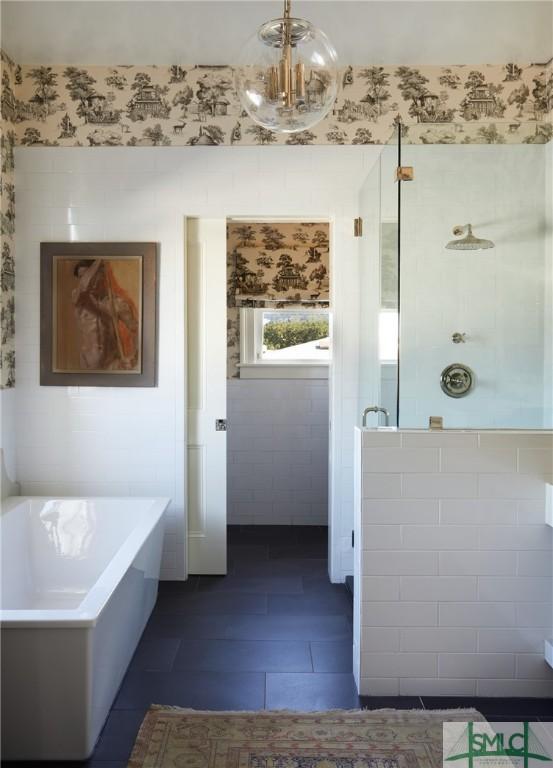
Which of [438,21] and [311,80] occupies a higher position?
[438,21]

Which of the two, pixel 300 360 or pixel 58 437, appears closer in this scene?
pixel 58 437

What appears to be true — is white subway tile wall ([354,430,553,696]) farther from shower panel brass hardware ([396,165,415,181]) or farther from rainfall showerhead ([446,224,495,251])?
shower panel brass hardware ([396,165,415,181])

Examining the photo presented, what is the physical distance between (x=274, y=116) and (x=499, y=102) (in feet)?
8.72

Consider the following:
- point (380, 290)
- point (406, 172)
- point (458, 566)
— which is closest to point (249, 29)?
point (406, 172)

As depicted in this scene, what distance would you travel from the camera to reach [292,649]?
2.93 m

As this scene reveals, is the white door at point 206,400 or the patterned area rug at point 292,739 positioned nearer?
the patterned area rug at point 292,739

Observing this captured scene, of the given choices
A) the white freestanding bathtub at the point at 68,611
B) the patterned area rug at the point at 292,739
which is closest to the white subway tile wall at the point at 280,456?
the white freestanding bathtub at the point at 68,611

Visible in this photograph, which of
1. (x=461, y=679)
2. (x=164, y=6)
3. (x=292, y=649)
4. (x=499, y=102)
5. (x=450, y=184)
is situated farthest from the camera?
(x=499, y=102)

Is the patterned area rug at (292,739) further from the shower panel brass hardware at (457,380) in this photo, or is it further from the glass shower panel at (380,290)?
the shower panel brass hardware at (457,380)

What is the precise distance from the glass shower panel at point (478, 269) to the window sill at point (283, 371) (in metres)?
2.41

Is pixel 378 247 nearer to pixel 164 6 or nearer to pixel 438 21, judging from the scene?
pixel 438 21

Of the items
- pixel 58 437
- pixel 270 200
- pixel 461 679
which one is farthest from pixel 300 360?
pixel 461 679

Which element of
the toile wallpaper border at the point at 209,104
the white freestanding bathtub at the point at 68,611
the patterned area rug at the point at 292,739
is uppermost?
the toile wallpaper border at the point at 209,104

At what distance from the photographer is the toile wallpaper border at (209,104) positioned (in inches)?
149
